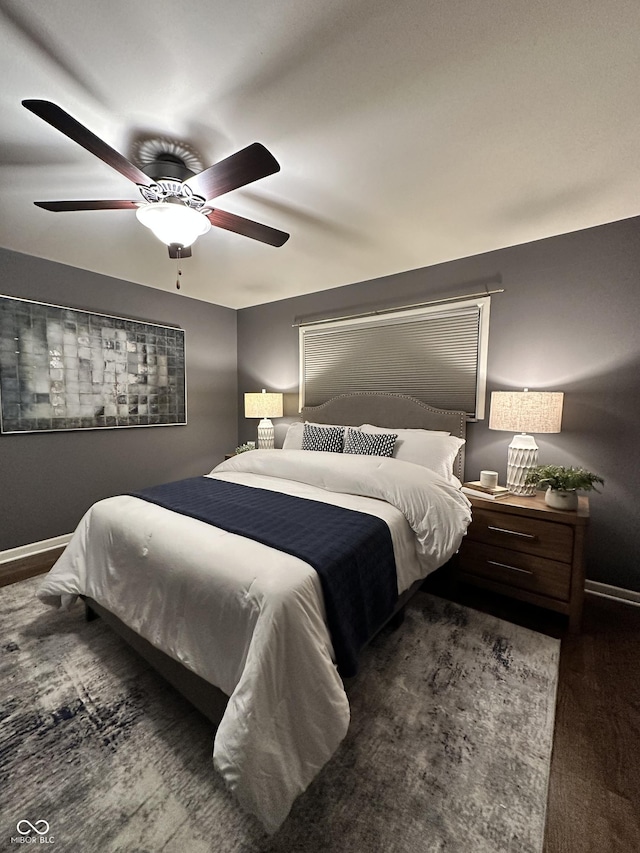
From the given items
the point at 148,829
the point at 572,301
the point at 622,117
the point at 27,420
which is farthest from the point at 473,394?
the point at 27,420

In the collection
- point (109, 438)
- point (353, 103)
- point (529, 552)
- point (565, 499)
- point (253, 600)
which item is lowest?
point (529, 552)

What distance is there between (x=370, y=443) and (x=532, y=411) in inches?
43.8

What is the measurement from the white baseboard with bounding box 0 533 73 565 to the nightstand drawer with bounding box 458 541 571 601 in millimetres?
3428

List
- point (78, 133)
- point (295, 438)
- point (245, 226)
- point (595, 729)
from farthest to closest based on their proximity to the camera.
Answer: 1. point (295, 438)
2. point (245, 226)
3. point (595, 729)
4. point (78, 133)

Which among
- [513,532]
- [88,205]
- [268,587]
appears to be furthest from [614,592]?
[88,205]

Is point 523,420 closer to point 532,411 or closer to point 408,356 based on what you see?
point 532,411

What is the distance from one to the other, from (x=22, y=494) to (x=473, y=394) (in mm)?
3900

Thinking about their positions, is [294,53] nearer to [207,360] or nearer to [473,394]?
[473,394]

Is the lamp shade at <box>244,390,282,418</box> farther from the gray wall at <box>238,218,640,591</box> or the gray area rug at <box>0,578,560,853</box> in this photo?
the gray area rug at <box>0,578,560,853</box>

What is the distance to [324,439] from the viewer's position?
9.77 ft

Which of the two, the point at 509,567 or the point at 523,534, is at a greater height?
the point at 523,534

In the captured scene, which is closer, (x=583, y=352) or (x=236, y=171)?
(x=236, y=171)

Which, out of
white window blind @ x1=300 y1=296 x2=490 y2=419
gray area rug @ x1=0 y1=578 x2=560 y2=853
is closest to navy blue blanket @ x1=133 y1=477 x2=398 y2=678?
gray area rug @ x1=0 y1=578 x2=560 y2=853

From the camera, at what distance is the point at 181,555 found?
1449mm
